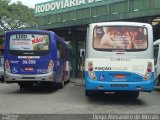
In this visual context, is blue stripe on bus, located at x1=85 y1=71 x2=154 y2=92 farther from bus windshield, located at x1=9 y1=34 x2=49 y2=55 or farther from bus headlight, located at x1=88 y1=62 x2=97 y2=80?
bus windshield, located at x1=9 y1=34 x2=49 y2=55

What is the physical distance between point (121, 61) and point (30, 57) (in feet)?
18.1

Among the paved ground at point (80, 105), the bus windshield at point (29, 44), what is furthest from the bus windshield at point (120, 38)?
the bus windshield at point (29, 44)

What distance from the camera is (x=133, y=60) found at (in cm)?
1535

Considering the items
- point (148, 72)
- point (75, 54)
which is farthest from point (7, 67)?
point (75, 54)

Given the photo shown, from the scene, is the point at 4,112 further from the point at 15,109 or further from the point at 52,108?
the point at 52,108

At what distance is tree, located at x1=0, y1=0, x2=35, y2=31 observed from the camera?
63562mm

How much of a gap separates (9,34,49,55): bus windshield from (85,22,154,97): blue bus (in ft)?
14.4

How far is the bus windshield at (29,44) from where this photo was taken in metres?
19.6

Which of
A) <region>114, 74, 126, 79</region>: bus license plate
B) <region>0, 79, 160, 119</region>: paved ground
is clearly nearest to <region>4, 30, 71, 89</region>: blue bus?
<region>0, 79, 160, 119</region>: paved ground

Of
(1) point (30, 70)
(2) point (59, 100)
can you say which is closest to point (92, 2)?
(1) point (30, 70)

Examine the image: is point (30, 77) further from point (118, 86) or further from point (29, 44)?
point (118, 86)

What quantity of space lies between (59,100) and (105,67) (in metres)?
2.35

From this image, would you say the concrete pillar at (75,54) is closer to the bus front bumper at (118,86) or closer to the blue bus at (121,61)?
the blue bus at (121,61)

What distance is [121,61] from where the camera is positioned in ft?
50.3
